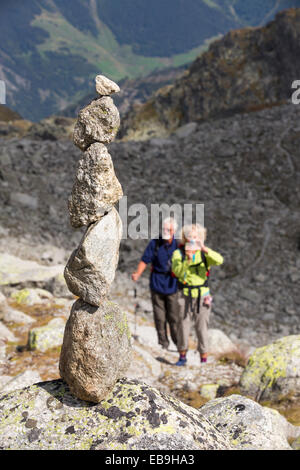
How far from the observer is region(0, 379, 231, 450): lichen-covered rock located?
405 centimetres

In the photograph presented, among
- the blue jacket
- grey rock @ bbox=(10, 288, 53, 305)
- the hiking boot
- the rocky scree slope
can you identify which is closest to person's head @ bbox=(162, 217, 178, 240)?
the blue jacket

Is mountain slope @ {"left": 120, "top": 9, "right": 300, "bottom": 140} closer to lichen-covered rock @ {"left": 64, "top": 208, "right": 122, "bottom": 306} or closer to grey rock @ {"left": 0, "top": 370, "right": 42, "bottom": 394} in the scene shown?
grey rock @ {"left": 0, "top": 370, "right": 42, "bottom": 394}

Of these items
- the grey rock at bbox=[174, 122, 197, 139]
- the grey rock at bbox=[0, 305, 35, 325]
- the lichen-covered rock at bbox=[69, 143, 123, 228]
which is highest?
the grey rock at bbox=[174, 122, 197, 139]

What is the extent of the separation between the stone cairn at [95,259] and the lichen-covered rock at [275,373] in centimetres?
396

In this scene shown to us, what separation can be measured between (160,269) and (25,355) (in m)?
3.58

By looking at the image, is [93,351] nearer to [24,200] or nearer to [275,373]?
[275,373]

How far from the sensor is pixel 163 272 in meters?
9.17

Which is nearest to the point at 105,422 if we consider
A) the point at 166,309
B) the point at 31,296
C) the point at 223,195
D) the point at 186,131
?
the point at 166,309

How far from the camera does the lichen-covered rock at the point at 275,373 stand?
24.1ft

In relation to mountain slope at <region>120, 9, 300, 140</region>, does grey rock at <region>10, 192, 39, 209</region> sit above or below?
below

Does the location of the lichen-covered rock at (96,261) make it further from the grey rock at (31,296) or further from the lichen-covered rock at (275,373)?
the grey rock at (31,296)

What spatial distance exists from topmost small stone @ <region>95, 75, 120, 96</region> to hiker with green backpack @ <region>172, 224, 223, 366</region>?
3976 millimetres

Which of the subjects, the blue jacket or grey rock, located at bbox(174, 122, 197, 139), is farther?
grey rock, located at bbox(174, 122, 197, 139)

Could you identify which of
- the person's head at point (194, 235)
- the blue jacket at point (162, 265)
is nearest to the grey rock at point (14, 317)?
the blue jacket at point (162, 265)
